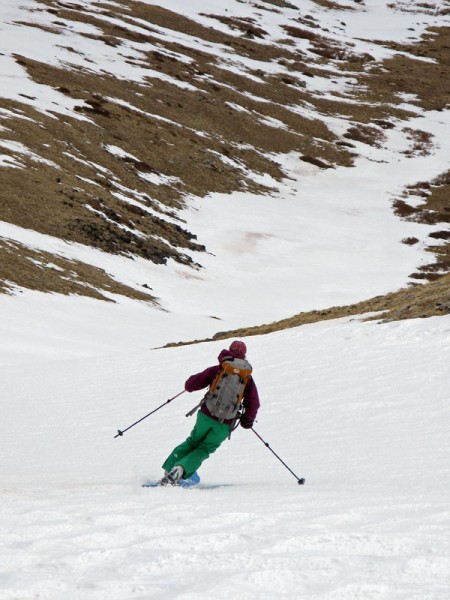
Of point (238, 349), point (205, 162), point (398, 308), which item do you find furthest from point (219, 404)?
point (205, 162)

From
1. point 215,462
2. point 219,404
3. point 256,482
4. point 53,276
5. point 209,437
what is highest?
point 219,404

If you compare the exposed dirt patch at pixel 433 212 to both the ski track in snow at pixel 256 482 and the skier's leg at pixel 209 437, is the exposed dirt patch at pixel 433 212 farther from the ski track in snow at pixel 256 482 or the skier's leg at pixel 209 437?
the skier's leg at pixel 209 437

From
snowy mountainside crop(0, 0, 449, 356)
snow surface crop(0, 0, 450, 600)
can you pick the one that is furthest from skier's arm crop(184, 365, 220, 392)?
snowy mountainside crop(0, 0, 449, 356)

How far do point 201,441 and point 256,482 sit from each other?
894mm

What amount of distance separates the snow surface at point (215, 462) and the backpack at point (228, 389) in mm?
A: 973

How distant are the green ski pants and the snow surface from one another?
50 cm

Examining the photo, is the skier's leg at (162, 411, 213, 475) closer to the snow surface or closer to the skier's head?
the snow surface

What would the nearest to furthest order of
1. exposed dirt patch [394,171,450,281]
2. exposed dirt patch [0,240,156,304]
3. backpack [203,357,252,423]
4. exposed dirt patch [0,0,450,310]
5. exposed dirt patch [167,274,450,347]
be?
backpack [203,357,252,423] < exposed dirt patch [167,274,450,347] < exposed dirt patch [0,240,156,304] < exposed dirt patch [0,0,450,310] < exposed dirt patch [394,171,450,281]

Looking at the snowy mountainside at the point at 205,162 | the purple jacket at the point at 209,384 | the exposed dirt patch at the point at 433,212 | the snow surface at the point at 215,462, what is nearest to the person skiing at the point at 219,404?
the purple jacket at the point at 209,384

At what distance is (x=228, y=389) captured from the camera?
8.94 m

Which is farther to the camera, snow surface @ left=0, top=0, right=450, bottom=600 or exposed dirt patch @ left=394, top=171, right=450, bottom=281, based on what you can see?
exposed dirt patch @ left=394, top=171, right=450, bottom=281

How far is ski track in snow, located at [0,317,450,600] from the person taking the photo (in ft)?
14.9

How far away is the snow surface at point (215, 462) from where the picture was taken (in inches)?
181

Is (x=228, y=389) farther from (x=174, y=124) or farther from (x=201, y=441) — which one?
(x=174, y=124)
